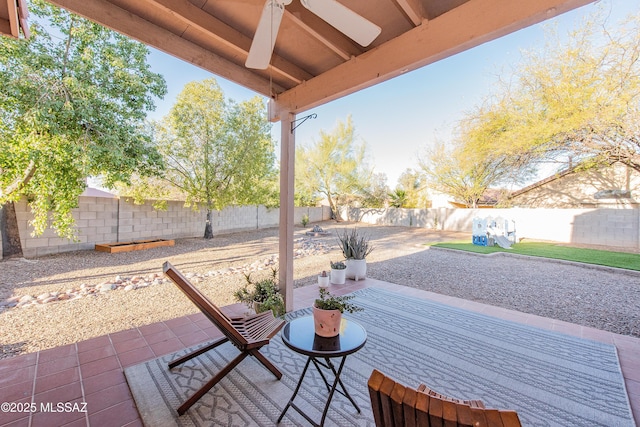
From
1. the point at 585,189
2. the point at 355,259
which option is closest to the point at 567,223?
the point at 585,189

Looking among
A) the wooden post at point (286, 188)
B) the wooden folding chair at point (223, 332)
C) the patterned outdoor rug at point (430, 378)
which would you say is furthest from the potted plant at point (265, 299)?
the wooden folding chair at point (223, 332)

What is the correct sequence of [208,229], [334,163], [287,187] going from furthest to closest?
1. [334,163]
2. [208,229]
3. [287,187]

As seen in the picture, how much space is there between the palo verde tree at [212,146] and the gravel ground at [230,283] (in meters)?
1.97

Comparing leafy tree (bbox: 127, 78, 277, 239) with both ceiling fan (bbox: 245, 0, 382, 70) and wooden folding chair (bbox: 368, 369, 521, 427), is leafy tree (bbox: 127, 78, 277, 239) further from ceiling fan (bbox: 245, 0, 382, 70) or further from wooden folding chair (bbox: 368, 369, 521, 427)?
wooden folding chair (bbox: 368, 369, 521, 427)

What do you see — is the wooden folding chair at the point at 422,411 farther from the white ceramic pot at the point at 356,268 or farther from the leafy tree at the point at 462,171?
the leafy tree at the point at 462,171

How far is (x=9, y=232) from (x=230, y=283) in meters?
4.96

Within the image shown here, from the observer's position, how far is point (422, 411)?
71 cm

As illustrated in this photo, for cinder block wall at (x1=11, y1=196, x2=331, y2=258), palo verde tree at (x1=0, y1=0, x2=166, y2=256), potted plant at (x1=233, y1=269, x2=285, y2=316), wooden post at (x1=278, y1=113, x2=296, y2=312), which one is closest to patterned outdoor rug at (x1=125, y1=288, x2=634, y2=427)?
potted plant at (x1=233, y1=269, x2=285, y2=316)

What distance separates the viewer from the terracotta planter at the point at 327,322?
174 centimetres

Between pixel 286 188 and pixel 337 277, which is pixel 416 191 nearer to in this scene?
pixel 337 277

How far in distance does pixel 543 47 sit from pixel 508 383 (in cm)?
1022

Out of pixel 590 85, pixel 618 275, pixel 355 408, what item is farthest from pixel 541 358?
pixel 590 85

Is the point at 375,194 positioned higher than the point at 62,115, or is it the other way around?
the point at 62,115

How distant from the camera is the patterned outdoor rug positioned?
1.75m
